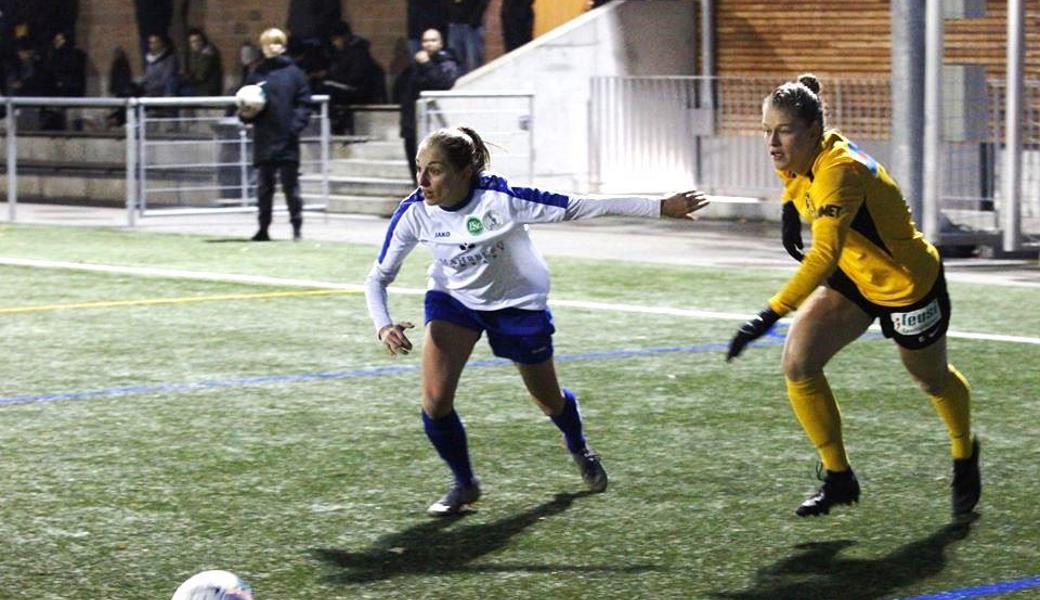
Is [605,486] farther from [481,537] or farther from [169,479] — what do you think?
[169,479]

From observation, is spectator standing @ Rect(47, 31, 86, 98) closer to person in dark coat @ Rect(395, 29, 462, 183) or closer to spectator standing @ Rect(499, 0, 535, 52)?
spectator standing @ Rect(499, 0, 535, 52)

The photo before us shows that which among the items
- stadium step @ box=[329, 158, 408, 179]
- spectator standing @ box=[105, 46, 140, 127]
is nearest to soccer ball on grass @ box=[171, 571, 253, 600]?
stadium step @ box=[329, 158, 408, 179]

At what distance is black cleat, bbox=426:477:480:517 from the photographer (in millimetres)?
7137

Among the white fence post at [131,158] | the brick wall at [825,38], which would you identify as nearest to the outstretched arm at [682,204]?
the white fence post at [131,158]

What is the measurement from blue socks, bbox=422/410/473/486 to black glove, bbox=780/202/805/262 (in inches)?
51.9

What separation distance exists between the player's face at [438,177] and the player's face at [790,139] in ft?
3.38

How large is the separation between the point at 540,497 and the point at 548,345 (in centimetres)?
62

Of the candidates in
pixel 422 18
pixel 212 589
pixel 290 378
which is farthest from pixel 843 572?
pixel 422 18

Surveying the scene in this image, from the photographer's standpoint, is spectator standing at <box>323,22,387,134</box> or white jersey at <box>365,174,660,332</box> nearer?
white jersey at <box>365,174,660,332</box>

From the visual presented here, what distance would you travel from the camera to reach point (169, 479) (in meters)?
7.80

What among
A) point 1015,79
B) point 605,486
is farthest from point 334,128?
point 605,486

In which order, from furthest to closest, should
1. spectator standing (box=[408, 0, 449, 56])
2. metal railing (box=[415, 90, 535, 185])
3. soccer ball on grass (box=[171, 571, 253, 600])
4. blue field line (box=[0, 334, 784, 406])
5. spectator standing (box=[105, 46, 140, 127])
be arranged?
1. spectator standing (box=[105, 46, 140, 127])
2. spectator standing (box=[408, 0, 449, 56])
3. metal railing (box=[415, 90, 535, 185])
4. blue field line (box=[0, 334, 784, 406])
5. soccer ball on grass (box=[171, 571, 253, 600])

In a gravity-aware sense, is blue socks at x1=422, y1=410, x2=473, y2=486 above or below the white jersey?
below

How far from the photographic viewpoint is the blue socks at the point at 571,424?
745 centimetres
